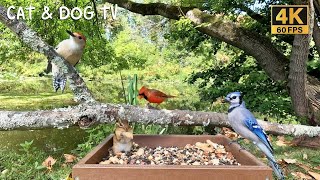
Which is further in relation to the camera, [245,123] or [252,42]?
[252,42]

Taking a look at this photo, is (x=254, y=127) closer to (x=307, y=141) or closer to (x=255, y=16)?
(x=307, y=141)

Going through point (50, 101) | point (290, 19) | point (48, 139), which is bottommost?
point (48, 139)

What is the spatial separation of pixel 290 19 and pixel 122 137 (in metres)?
3.03

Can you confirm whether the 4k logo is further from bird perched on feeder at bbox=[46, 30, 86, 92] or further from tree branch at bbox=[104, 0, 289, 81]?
bird perched on feeder at bbox=[46, 30, 86, 92]

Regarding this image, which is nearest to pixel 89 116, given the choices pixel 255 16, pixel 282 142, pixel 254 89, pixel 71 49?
pixel 71 49

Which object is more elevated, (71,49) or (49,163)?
(71,49)

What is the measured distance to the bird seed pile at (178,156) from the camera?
1.45 meters

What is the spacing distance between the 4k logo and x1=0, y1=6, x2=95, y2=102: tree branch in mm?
2163

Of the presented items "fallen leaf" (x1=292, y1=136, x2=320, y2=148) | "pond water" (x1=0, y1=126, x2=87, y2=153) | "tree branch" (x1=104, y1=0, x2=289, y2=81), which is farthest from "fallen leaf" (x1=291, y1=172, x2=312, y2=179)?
"pond water" (x1=0, y1=126, x2=87, y2=153)

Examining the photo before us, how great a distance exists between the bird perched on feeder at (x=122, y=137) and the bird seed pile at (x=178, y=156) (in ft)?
0.07

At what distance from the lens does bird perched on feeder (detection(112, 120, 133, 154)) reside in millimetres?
1489

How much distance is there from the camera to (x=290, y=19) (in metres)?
4.09

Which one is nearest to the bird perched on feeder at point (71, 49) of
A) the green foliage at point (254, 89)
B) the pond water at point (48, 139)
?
the pond water at point (48, 139)

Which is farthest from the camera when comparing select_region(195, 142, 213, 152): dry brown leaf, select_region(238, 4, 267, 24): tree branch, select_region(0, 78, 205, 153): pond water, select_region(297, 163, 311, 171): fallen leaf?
select_region(238, 4, 267, 24): tree branch
